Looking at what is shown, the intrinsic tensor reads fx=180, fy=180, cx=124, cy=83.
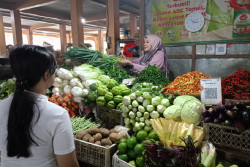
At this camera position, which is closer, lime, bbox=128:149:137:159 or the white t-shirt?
the white t-shirt

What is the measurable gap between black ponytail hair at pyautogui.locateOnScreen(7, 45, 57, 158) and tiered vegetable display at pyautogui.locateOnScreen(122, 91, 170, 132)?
1.36 meters

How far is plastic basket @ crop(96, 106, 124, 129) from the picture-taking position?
260cm

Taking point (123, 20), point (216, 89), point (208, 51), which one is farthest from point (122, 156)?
point (123, 20)

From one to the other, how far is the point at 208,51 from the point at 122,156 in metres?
2.98

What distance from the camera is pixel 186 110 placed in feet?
6.42

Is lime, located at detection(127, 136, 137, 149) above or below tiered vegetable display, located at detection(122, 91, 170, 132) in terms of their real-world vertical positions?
below

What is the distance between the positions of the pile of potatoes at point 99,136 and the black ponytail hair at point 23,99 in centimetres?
105

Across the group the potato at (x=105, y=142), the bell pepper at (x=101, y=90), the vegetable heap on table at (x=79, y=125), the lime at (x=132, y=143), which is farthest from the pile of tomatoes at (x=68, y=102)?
the lime at (x=132, y=143)

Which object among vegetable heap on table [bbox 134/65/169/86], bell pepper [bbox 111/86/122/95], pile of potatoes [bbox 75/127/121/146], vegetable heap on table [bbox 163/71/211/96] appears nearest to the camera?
pile of potatoes [bbox 75/127/121/146]

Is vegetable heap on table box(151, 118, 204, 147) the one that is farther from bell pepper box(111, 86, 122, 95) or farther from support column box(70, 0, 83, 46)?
support column box(70, 0, 83, 46)

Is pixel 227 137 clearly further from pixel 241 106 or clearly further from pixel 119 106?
pixel 119 106

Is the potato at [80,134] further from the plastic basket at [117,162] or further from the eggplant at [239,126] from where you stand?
the eggplant at [239,126]

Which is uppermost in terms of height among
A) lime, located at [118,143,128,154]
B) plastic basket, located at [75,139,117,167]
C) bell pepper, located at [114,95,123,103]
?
bell pepper, located at [114,95,123,103]

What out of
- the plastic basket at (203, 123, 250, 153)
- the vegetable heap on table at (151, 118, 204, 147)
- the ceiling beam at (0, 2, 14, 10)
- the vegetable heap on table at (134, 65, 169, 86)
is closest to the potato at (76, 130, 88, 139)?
the vegetable heap on table at (151, 118, 204, 147)
